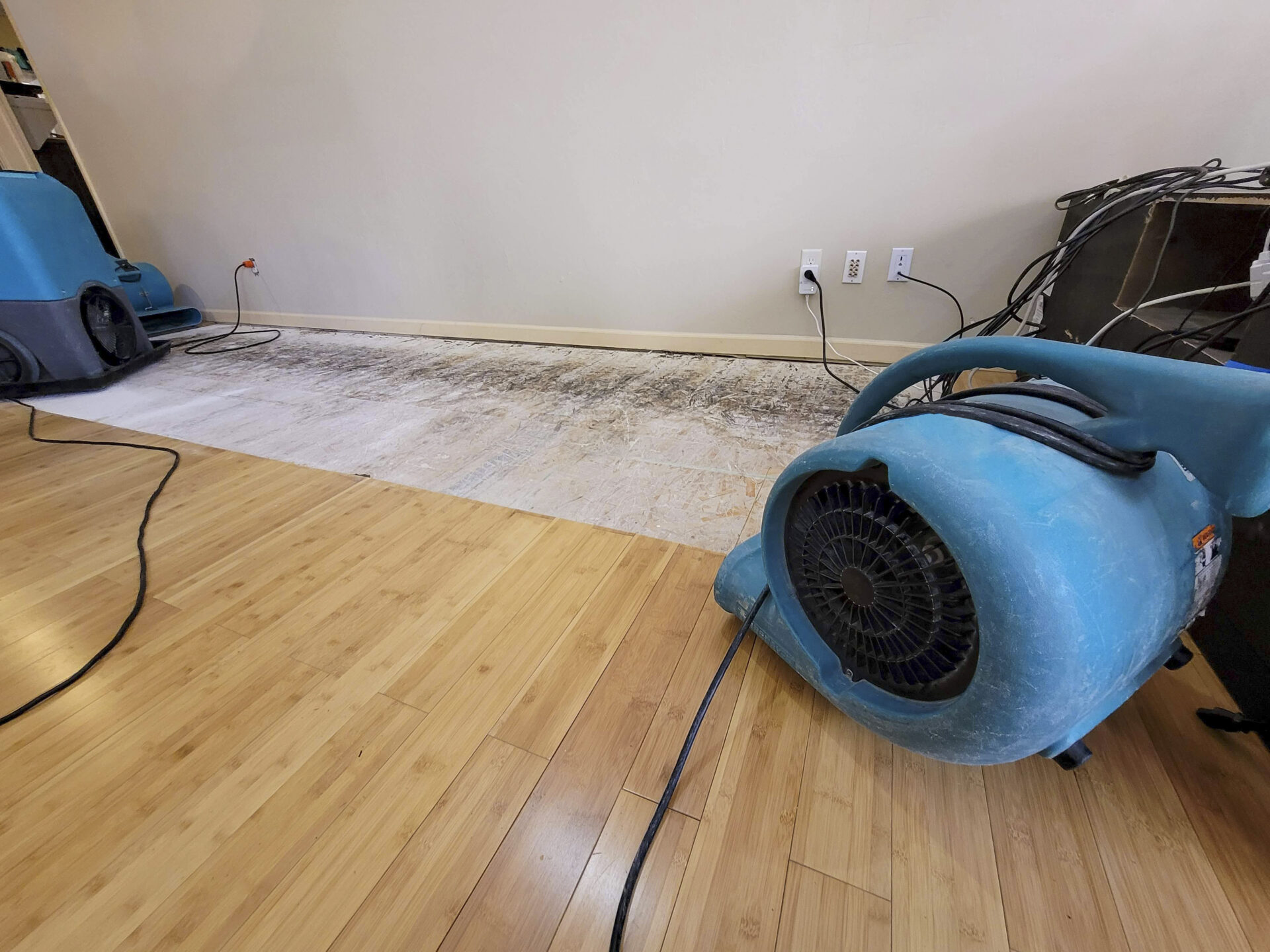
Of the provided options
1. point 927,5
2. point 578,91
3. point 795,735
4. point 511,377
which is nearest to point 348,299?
point 511,377

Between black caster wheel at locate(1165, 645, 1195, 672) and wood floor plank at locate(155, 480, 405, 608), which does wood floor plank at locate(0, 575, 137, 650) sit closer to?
wood floor plank at locate(155, 480, 405, 608)

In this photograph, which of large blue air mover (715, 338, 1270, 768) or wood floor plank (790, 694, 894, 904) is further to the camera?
wood floor plank (790, 694, 894, 904)

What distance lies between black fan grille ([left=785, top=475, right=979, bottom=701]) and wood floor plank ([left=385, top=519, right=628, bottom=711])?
1.36 ft

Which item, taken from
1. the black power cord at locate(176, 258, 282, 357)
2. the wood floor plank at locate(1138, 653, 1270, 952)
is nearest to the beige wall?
the black power cord at locate(176, 258, 282, 357)

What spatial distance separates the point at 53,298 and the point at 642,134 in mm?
2108

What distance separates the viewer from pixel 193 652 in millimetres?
719

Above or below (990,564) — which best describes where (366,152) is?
above

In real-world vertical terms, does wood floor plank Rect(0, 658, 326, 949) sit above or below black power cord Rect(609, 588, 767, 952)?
below

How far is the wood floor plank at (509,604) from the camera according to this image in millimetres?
655

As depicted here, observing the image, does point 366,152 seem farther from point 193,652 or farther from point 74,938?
point 74,938

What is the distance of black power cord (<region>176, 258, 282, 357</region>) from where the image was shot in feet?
8.00

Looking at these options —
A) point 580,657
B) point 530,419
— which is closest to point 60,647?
point 580,657

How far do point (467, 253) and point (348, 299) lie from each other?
88 centimetres

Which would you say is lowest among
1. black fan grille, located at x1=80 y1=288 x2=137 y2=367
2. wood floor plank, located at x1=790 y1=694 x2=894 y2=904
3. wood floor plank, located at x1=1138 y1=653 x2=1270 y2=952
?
wood floor plank, located at x1=790 y1=694 x2=894 y2=904
